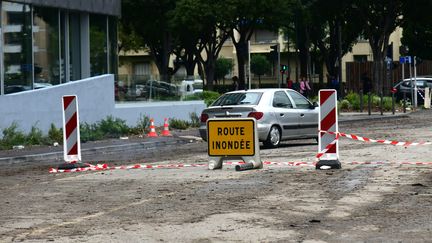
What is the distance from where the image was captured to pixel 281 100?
2400cm

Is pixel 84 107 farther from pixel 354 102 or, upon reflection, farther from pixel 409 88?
pixel 409 88

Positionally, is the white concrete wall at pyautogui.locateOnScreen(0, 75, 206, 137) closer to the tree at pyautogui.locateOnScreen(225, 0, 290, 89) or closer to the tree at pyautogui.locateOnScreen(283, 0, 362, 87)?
the tree at pyautogui.locateOnScreen(283, 0, 362, 87)

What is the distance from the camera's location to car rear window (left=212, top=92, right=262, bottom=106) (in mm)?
23281

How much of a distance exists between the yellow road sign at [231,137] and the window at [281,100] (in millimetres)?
6687

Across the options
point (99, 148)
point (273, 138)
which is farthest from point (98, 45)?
point (273, 138)

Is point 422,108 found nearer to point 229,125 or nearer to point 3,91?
point 3,91

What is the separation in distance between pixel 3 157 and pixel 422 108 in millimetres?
30464

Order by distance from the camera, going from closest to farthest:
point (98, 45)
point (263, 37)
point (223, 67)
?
1. point (98, 45)
2. point (223, 67)
3. point (263, 37)

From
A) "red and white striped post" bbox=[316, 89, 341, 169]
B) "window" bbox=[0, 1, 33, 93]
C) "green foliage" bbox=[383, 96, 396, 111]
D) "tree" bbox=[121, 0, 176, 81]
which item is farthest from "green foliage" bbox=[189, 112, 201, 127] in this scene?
"tree" bbox=[121, 0, 176, 81]

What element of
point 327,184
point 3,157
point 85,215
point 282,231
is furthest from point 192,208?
point 3,157

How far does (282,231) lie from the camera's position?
9523mm

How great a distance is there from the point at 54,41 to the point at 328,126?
1702 centimetres

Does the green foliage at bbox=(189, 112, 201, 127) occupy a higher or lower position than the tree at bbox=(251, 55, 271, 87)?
lower

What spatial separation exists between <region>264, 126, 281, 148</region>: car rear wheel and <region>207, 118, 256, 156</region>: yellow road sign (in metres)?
6.19
